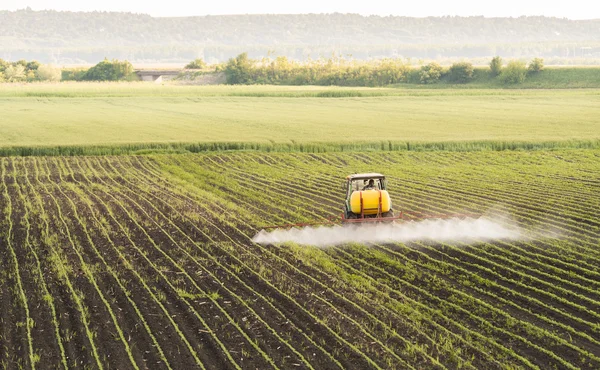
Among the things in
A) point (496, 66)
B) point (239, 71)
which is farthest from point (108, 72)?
point (496, 66)

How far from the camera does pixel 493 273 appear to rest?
17469 millimetres

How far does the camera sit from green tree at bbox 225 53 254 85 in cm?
13062

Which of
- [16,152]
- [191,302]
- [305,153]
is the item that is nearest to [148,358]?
[191,302]

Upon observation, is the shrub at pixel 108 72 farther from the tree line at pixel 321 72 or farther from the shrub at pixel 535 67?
the shrub at pixel 535 67

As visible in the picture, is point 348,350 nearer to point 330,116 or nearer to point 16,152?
point 16,152

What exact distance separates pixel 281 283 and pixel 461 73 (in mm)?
99724

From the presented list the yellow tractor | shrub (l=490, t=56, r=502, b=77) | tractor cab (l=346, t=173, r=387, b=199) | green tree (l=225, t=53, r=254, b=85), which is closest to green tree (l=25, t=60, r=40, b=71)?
green tree (l=225, t=53, r=254, b=85)

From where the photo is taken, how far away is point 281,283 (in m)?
16.8

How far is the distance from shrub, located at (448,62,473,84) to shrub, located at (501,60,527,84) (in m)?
4.92

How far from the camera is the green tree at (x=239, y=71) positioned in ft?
429

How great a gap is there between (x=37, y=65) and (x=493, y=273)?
134360 millimetres

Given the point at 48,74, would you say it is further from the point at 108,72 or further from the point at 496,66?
the point at 496,66

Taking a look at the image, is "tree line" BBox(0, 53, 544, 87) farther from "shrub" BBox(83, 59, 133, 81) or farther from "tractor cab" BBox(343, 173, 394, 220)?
"tractor cab" BBox(343, 173, 394, 220)

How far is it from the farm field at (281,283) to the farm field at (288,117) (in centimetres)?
1549
